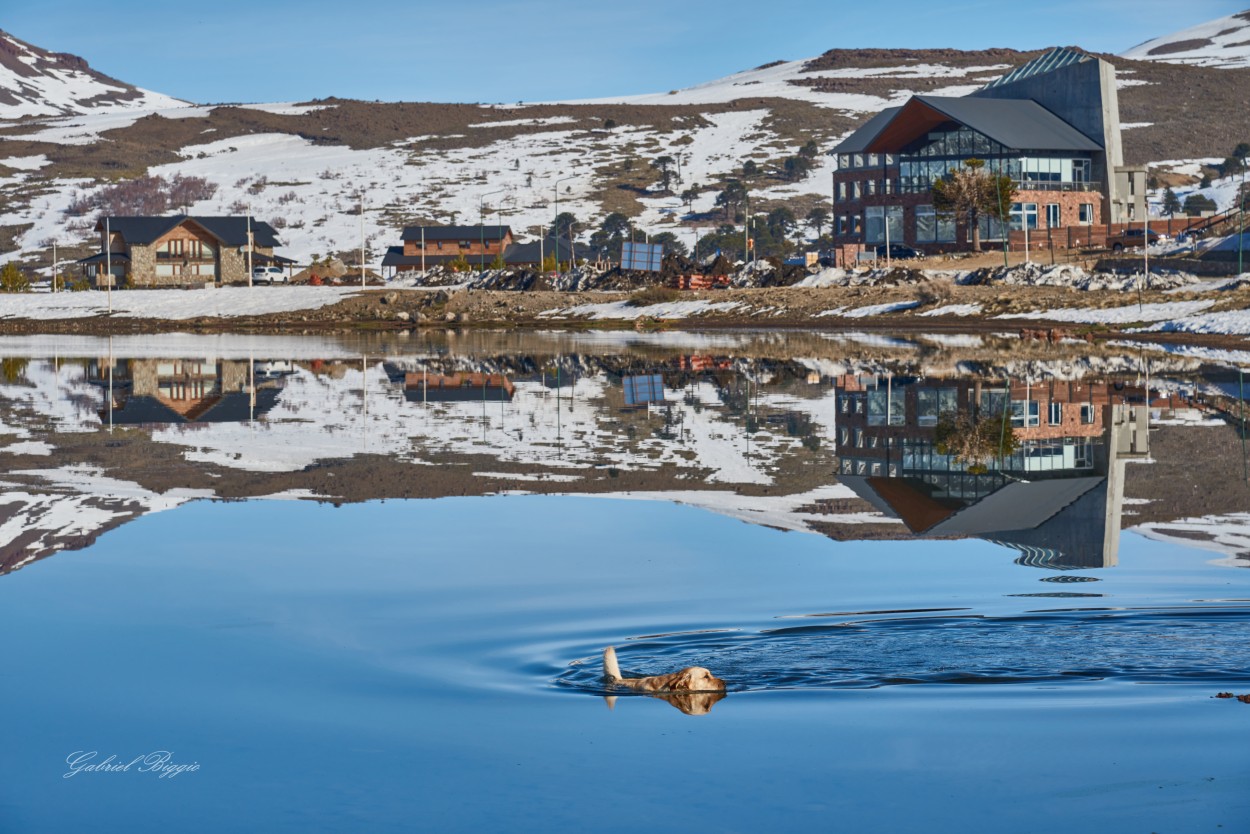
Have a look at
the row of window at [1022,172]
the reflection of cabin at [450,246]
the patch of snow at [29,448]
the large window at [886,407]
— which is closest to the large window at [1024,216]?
the row of window at [1022,172]

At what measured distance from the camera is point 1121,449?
2456 cm

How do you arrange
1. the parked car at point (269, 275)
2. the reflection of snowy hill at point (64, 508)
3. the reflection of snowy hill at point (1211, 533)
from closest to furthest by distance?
1. the reflection of snowy hill at point (1211, 533)
2. the reflection of snowy hill at point (64, 508)
3. the parked car at point (269, 275)

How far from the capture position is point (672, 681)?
11.3 m

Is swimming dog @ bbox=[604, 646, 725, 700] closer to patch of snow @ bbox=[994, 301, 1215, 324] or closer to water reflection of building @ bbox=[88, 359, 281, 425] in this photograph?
water reflection of building @ bbox=[88, 359, 281, 425]

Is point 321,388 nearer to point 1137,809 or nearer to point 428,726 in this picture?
point 428,726

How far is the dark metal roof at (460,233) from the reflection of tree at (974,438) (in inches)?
5099

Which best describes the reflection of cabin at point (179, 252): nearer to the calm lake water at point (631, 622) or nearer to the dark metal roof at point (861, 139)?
the dark metal roof at point (861, 139)

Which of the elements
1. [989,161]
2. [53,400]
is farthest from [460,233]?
[53,400]

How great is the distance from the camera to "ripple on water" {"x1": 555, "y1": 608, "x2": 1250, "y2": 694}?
11.7 m

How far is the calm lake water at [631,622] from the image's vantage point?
30.3 feet

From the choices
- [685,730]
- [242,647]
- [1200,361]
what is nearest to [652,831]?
[685,730]

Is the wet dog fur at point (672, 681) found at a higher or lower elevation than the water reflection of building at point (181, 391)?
lower

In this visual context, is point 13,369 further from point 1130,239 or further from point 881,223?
point 881,223

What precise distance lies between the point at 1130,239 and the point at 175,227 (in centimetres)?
8354
